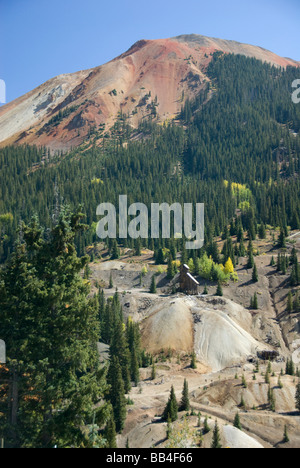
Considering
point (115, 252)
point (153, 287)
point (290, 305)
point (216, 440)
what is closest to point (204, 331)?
point (290, 305)

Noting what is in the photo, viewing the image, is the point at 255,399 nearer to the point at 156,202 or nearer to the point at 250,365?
the point at 250,365

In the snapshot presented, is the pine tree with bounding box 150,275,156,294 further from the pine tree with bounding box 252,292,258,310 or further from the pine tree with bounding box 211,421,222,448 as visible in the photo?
the pine tree with bounding box 211,421,222,448

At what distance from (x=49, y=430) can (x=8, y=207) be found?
509ft

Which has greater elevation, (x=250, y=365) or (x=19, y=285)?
(x=19, y=285)

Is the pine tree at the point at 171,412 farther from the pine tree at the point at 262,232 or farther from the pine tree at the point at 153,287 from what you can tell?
the pine tree at the point at 262,232

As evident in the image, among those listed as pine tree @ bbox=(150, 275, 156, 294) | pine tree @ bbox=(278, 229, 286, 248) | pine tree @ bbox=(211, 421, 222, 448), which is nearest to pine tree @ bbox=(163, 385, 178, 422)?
pine tree @ bbox=(211, 421, 222, 448)

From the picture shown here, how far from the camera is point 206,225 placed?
145000 mm

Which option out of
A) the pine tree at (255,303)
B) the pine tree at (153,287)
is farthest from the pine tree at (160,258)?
the pine tree at (255,303)

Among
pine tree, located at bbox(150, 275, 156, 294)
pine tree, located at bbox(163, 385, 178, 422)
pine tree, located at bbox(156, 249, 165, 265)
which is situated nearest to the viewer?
pine tree, located at bbox(163, 385, 178, 422)

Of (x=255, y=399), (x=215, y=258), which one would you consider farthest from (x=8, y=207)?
(x=255, y=399)

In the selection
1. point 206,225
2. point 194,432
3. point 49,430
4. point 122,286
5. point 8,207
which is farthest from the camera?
point 8,207

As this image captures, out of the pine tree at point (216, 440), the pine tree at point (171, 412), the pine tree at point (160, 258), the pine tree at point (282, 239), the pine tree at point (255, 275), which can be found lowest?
the pine tree at point (171, 412)

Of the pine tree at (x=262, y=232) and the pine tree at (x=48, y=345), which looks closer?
the pine tree at (x=48, y=345)

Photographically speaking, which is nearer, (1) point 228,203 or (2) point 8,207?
(1) point 228,203
